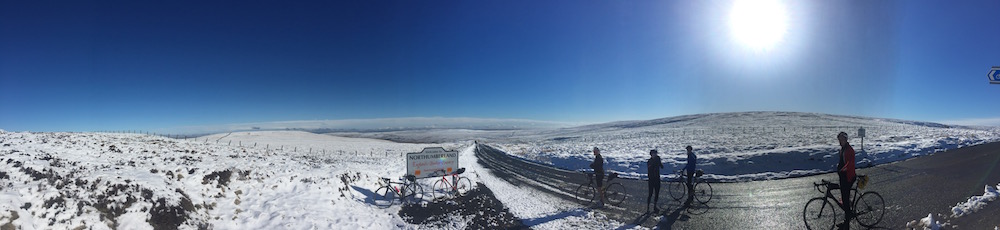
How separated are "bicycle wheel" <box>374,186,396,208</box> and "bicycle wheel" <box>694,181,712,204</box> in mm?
Result: 9750

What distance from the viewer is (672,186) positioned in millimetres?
13398

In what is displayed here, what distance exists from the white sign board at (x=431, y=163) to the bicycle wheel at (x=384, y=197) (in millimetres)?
1020

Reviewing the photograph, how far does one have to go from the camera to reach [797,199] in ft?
37.0

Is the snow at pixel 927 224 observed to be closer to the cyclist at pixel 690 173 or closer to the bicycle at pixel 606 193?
the cyclist at pixel 690 173

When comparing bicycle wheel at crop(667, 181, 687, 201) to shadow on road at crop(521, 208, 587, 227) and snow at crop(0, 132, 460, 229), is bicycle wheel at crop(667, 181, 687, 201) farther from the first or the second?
snow at crop(0, 132, 460, 229)

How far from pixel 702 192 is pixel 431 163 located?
9.47 meters

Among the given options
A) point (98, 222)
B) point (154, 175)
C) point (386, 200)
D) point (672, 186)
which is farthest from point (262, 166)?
point (672, 186)

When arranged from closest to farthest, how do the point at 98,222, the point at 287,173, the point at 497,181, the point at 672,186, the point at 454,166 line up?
the point at 98,222
the point at 672,186
the point at 287,173
the point at 454,166
the point at 497,181

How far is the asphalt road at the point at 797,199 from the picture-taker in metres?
8.66

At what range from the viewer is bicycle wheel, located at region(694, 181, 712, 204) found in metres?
11.6

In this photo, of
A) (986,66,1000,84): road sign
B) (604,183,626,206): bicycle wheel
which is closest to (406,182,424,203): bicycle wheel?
(604,183,626,206): bicycle wheel

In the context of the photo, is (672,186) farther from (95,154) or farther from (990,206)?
(95,154)

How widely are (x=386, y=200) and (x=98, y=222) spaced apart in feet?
24.0

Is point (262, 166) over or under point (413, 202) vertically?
over
